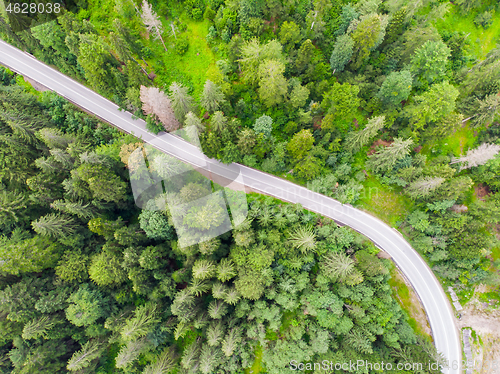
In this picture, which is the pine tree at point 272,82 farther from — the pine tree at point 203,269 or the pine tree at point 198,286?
the pine tree at point 198,286

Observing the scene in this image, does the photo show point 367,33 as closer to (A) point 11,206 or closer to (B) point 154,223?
(B) point 154,223

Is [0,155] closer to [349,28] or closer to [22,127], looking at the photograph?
[22,127]

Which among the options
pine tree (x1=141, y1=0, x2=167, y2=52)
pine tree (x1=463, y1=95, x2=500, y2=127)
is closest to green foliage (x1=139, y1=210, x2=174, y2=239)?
pine tree (x1=141, y1=0, x2=167, y2=52)

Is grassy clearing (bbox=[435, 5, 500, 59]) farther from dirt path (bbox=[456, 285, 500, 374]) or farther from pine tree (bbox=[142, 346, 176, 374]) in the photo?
pine tree (bbox=[142, 346, 176, 374])

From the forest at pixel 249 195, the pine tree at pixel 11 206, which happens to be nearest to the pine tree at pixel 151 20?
the forest at pixel 249 195

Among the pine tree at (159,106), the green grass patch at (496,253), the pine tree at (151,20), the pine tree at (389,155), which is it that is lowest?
the green grass patch at (496,253)

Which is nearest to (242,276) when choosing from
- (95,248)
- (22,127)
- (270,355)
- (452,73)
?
(270,355)

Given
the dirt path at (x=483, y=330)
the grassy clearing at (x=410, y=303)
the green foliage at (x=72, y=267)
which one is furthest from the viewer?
the grassy clearing at (x=410, y=303)
